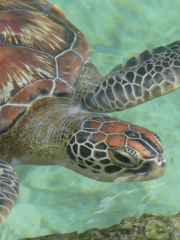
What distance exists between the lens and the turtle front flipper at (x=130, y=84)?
3.45 meters

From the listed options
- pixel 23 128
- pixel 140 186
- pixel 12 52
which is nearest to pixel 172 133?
pixel 140 186

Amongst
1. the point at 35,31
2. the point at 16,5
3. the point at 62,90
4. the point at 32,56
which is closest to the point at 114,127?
the point at 62,90

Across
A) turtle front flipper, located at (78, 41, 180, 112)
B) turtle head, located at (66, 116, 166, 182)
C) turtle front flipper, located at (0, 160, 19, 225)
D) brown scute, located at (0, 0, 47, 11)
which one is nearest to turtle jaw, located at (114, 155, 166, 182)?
turtle head, located at (66, 116, 166, 182)

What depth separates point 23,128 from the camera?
3016 mm

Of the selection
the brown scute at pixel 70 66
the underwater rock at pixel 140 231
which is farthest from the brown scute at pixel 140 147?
the brown scute at pixel 70 66

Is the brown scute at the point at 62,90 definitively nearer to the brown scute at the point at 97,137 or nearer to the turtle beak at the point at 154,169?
the brown scute at the point at 97,137

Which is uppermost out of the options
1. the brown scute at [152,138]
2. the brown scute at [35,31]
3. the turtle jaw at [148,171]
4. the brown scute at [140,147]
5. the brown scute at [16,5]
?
the brown scute at [16,5]

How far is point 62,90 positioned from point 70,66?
0.33 m

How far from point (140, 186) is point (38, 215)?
989 millimetres

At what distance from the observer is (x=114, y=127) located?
267 centimetres

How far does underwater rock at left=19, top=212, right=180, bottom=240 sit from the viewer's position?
241 centimetres

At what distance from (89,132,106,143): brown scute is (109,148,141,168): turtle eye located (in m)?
0.13

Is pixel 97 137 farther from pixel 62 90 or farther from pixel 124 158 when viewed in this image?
pixel 62 90

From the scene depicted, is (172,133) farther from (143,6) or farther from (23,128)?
(143,6)
